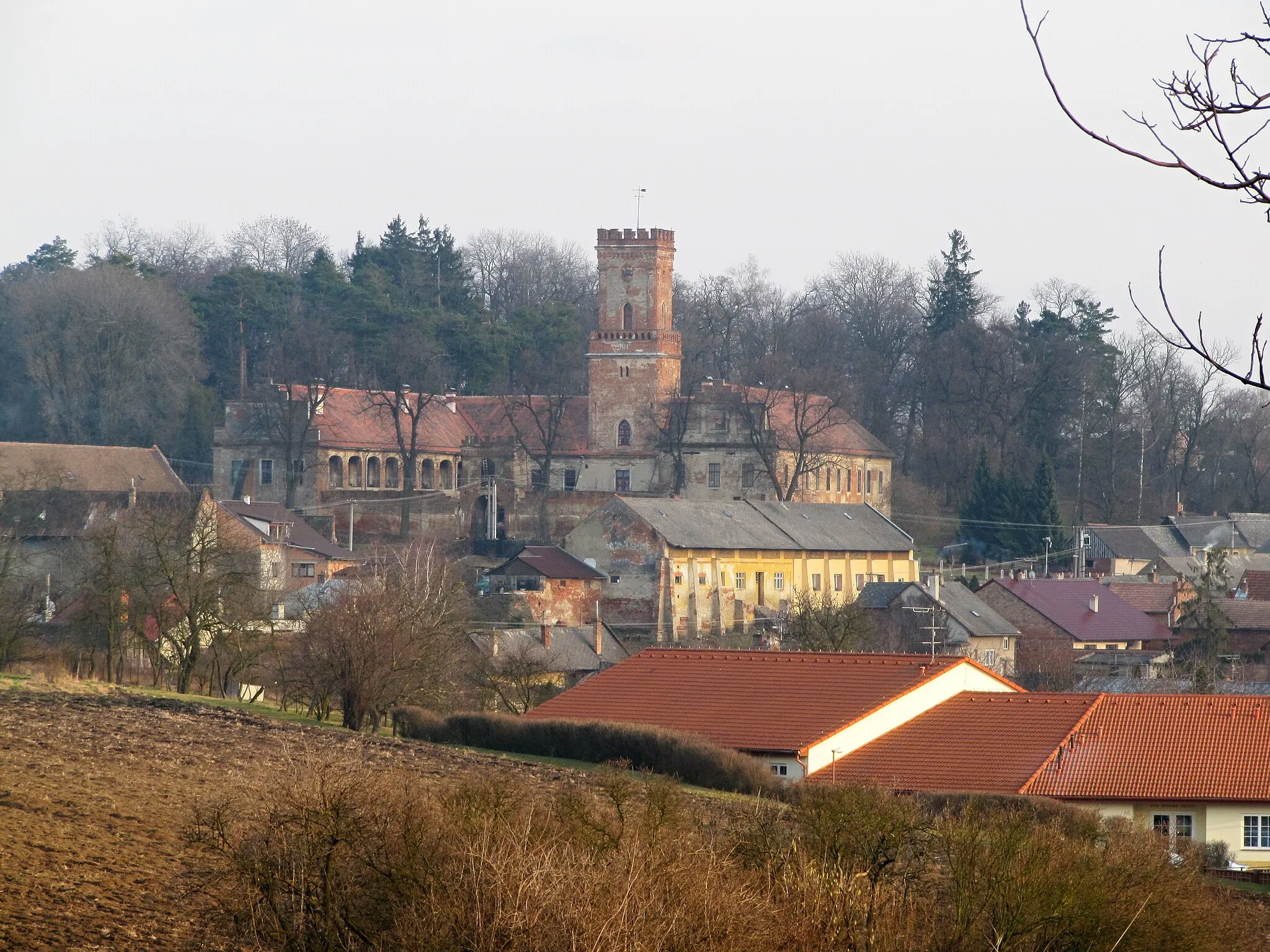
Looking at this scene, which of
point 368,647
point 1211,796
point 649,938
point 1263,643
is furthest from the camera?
point 1263,643

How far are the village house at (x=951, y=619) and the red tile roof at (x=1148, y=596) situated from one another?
534 centimetres

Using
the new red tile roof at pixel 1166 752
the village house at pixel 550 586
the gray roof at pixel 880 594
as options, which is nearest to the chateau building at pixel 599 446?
the village house at pixel 550 586

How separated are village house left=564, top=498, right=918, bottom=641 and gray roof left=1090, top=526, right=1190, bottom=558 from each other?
12040mm

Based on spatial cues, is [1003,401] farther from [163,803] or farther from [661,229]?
[163,803]

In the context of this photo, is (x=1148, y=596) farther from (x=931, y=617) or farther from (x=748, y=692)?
(x=748, y=692)

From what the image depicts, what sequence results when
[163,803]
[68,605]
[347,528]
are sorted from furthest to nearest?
[347,528] < [68,605] < [163,803]

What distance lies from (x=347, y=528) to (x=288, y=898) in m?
59.7

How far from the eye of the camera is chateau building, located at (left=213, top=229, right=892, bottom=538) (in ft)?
240

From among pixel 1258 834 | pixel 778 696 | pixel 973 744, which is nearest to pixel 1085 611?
pixel 778 696

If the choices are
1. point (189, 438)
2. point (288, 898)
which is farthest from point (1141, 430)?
point (288, 898)

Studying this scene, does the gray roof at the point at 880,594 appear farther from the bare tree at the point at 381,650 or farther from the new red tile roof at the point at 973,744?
the new red tile roof at the point at 973,744

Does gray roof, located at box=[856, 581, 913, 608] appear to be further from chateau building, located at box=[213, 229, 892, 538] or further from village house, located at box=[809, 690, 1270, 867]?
village house, located at box=[809, 690, 1270, 867]

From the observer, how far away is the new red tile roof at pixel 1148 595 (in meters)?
62.0

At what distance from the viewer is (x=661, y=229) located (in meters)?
77.0
